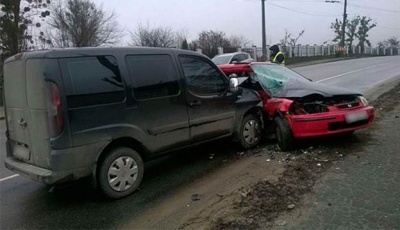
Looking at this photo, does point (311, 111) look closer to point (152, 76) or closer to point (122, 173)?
point (152, 76)

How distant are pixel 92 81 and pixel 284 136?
3.13 meters

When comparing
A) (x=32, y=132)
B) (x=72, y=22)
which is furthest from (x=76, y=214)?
(x=72, y=22)

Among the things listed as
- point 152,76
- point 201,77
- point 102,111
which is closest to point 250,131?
point 201,77

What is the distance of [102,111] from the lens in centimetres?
441

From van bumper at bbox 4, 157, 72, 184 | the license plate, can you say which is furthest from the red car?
van bumper at bbox 4, 157, 72, 184

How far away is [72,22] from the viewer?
37906 mm

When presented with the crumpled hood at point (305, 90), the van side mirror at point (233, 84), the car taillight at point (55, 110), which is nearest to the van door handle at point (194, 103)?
the van side mirror at point (233, 84)

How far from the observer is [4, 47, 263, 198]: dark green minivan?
4145 mm

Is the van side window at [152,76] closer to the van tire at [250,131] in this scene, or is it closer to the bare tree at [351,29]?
the van tire at [250,131]

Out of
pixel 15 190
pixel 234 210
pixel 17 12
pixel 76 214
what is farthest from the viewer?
pixel 17 12

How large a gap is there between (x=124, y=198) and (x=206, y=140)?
5.36 feet

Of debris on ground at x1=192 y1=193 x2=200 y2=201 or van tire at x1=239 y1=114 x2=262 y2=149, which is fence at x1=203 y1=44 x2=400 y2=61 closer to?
van tire at x1=239 y1=114 x2=262 y2=149

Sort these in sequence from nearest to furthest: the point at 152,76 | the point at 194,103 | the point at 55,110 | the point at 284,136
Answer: the point at 55,110, the point at 152,76, the point at 194,103, the point at 284,136

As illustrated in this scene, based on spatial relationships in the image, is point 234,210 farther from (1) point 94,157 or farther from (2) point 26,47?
(2) point 26,47
